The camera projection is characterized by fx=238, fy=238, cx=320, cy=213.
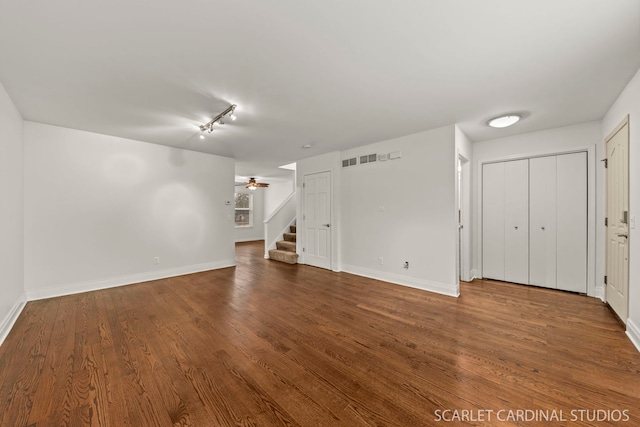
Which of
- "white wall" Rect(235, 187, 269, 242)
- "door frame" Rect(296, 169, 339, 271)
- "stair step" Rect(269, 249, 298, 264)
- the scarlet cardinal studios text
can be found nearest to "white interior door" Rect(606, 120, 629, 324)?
the scarlet cardinal studios text

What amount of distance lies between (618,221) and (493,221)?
1.55 m

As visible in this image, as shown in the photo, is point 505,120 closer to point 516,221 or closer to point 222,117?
point 516,221

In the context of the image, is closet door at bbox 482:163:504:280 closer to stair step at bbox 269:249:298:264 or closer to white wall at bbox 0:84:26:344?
stair step at bbox 269:249:298:264

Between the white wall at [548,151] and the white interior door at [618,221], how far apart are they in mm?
359

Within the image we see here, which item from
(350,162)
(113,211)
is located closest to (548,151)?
(350,162)

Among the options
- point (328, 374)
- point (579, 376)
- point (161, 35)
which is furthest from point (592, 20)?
point (328, 374)

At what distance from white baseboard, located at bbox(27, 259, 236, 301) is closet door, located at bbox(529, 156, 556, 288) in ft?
19.4

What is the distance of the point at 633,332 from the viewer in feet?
7.35

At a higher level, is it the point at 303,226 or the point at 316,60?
the point at 316,60

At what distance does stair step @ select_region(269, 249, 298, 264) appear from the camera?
5862 mm

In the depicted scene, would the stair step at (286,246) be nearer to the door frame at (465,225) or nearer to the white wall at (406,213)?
the white wall at (406,213)

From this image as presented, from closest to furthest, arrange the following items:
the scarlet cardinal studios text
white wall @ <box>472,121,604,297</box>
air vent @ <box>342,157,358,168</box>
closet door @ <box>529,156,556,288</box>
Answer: the scarlet cardinal studios text < white wall @ <box>472,121,604,297</box> < closet door @ <box>529,156,556,288</box> < air vent @ <box>342,157,358,168</box>

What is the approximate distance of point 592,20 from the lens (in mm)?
1595

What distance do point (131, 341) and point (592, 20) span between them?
177 inches
